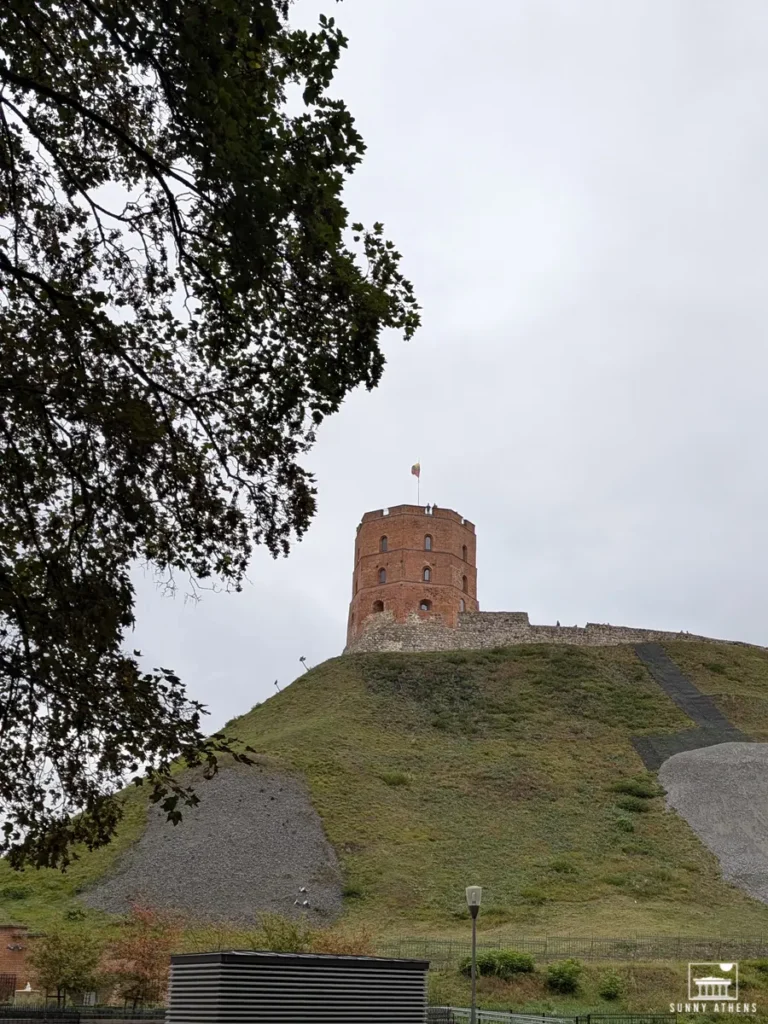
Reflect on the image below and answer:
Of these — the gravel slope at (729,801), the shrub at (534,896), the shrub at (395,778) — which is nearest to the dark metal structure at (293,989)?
the shrub at (534,896)

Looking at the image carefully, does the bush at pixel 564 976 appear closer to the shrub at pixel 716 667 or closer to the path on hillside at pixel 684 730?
the path on hillside at pixel 684 730

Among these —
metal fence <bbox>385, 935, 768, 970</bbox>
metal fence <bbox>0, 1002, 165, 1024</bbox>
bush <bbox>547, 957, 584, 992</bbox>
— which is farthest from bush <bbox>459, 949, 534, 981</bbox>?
metal fence <bbox>0, 1002, 165, 1024</bbox>

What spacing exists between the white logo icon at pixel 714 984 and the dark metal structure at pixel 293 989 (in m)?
11.7

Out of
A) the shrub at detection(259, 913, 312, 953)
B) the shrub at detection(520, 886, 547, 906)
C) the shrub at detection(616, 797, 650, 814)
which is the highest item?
the shrub at detection(616, 797, 650, 814)

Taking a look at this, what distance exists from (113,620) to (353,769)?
1550 inches

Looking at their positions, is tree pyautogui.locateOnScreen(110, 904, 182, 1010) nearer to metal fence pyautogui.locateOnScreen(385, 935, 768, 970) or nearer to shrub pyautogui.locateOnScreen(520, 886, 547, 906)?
metal fence pyautogui.locateOnScreen(385, 935, 768, 970)

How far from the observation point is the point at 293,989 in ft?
39.3

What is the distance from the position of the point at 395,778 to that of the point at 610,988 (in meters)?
23.2

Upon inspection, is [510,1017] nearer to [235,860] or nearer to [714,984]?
[714,984]

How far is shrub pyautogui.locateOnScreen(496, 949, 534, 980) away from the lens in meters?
23.6

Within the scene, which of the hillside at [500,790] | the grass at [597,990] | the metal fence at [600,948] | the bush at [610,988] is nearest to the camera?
the grass at [597,990]

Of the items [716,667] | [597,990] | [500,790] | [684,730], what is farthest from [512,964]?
[716,667]

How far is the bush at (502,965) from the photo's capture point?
23.6 m

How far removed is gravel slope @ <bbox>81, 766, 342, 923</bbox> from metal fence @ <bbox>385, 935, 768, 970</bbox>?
24.5ft
